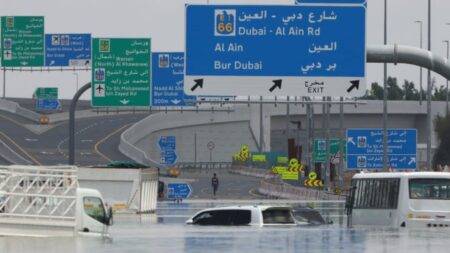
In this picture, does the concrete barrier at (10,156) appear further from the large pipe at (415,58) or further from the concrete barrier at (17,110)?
the large pipe at (415,58)

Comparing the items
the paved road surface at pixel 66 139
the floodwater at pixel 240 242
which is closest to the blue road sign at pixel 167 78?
the floodwater at pixel 240 242

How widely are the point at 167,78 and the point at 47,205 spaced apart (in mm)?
32351

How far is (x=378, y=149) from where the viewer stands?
5853cm

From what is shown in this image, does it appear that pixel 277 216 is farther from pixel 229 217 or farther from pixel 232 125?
pixel 232 125

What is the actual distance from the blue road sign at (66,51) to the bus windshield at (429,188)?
1734 inches

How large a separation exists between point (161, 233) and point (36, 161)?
69841 millimetres

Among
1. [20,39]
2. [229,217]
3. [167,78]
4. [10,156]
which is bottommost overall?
[229,217]

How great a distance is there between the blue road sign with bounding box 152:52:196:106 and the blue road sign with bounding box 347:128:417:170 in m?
8.89

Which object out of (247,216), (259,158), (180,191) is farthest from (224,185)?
(247,216)

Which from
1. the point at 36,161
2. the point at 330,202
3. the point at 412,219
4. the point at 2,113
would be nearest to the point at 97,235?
the point at 412,219

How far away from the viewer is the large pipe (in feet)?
93.7

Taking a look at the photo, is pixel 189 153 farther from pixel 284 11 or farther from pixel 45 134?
pixel 284 11

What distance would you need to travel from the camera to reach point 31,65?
78.0 metres

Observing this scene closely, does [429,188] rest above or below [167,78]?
below
